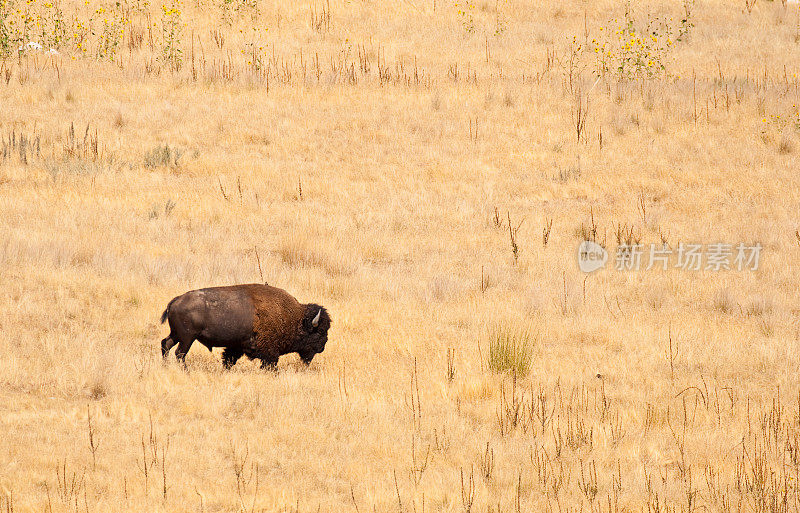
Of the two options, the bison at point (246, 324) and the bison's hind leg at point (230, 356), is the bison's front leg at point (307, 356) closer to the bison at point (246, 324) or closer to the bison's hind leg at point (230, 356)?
the bison at point (246, 324)

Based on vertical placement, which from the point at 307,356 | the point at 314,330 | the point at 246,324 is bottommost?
the point at 307,356

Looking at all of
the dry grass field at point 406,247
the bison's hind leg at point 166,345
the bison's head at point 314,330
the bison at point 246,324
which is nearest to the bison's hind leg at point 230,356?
the bison at point 246,324

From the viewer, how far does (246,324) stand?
791cm

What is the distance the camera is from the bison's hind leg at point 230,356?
8.15 metres

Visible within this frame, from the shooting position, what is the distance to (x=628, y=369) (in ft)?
27.9

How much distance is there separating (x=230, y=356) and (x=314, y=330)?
0.81 meters

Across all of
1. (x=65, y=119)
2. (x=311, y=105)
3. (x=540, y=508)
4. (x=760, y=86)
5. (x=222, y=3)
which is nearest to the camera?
(x=540, y=508)

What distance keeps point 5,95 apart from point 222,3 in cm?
676

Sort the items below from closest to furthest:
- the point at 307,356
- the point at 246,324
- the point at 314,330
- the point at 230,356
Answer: the point at 246,324, the point at 230,356, the point at 314,330, the point at 307,356

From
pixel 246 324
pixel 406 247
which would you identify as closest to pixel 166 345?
pixel 246 324

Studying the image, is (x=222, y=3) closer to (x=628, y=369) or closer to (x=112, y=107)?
(x=112, y=107)

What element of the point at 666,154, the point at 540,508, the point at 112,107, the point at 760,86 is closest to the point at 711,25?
the point at 760,86

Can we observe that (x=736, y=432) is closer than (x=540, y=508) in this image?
No

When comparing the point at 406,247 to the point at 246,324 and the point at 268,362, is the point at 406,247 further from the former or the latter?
the point at 246,324
